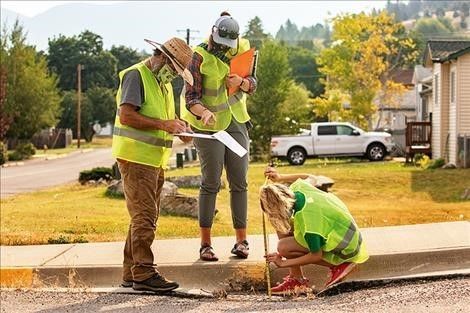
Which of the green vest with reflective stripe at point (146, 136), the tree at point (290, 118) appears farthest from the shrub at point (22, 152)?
the green vest with reflective stripe at point (146, 136)

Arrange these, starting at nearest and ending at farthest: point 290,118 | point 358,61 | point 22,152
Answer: point 358,61, point 290,118, point 22,152

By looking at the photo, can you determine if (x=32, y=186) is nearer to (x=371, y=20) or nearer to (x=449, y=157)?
(x=449, y=157)

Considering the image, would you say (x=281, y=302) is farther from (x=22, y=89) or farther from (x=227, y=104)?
(x=22, y=89)

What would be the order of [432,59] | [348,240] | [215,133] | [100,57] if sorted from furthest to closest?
[100,57], [432,59], [215,133], [348,240]

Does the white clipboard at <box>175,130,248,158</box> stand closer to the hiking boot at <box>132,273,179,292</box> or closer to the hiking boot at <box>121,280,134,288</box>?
the hiking boot at <box>132,273,179,292</box>

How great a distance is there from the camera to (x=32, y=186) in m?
28.0

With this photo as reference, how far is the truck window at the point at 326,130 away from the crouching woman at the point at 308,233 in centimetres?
2956

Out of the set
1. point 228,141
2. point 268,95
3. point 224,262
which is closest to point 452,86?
point 268,95

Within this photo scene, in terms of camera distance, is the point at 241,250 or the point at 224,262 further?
the point at 241,250

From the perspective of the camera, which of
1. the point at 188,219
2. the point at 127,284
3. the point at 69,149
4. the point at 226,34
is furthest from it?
the point at 69,149

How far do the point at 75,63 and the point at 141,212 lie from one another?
95.5 m

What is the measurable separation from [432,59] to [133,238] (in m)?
25.5

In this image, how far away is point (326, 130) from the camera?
122 feet

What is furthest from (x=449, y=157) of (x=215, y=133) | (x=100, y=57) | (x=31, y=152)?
(x=100, y=57)
